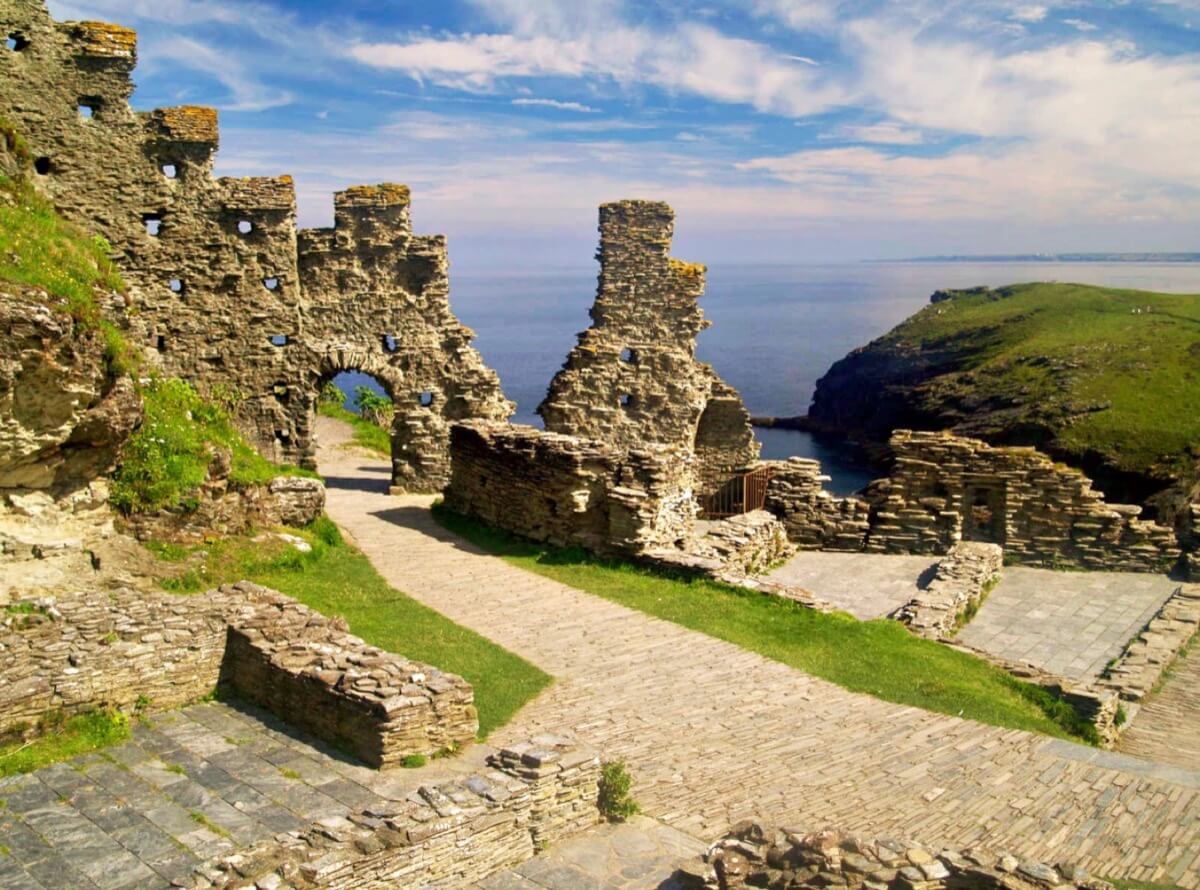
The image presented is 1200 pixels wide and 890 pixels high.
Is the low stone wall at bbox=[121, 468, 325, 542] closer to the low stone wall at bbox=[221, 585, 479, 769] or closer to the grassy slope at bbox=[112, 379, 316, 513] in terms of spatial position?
the grassy slope at bbox=[112, 379, 316, 513]

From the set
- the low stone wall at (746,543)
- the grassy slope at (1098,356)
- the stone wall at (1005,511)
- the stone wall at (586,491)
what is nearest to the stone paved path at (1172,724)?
the stone wall at (1005,511)

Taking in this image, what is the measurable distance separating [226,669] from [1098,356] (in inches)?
2196

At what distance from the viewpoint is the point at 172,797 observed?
904 cm

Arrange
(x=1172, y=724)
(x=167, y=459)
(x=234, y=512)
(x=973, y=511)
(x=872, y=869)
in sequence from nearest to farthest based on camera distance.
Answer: (x=872, y=869) < (x=1172, y=724) < (x=167, y=459) < (x=234, y=512) < (x=973, y=511)

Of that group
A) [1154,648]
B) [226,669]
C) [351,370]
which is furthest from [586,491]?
[1154,648]

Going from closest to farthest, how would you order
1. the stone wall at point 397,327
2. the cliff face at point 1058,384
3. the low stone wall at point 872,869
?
1. the low stone wall at point 872,869
2. the stone wall at point 397,327
3. the cliff face at point 1058,384

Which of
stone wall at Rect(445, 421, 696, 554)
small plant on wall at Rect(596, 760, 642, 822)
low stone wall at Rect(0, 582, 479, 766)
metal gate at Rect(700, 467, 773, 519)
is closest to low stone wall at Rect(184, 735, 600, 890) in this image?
small plant on wall at Rect(596, 760, 642, 822)

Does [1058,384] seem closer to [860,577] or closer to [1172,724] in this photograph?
[860,577]

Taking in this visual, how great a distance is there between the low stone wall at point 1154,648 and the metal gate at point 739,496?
25.6ft

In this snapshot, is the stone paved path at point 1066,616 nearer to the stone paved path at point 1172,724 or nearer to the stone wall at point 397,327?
the stone paved path at point 1172,724

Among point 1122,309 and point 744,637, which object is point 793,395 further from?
point 744,637

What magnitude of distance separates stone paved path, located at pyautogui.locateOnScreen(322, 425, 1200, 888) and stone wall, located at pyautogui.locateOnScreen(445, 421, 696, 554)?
Answer: 2.74 m

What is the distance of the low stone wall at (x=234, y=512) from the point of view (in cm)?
1430

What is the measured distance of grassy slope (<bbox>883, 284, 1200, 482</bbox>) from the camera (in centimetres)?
4425
